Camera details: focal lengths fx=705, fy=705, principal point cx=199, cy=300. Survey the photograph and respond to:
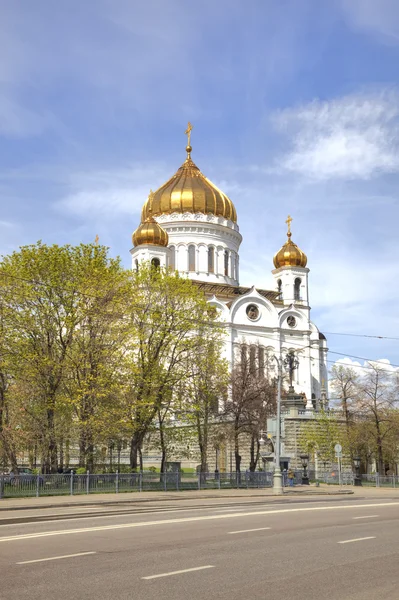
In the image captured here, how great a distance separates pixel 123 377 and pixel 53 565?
23906 millimetres

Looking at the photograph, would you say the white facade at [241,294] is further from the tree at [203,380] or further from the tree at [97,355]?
the tree at [97,355]

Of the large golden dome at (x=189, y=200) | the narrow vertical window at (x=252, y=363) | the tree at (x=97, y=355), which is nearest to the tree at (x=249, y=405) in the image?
the narrow vertical window at (x=252, y=363)

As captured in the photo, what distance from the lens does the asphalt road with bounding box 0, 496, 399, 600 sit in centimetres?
809

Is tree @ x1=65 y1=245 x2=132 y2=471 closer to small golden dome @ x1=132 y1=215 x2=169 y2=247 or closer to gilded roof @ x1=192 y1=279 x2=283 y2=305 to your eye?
small golden dome @ x1=132 y1=215 x2=169 y2=247

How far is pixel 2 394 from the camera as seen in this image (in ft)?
108

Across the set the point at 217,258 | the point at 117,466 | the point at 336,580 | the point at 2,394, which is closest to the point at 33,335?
the point at 2,394

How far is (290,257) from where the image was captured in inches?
3164

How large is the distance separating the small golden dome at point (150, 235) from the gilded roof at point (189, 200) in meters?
6.35

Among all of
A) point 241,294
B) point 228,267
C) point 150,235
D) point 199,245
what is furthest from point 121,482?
point 228,267

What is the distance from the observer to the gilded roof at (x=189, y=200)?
7775 centimetres

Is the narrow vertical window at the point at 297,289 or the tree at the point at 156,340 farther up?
the narrow vertical window at the point at 297,289

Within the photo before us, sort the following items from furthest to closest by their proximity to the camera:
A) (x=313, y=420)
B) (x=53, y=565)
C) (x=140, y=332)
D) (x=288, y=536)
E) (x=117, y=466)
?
(x=313, y=420), (x=117, y=466), (x=140, y=332), (x=288, y=536), (x=53, y=565)

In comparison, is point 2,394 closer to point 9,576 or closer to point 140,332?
point 140,332

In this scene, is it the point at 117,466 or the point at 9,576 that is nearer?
the point at 9,576
